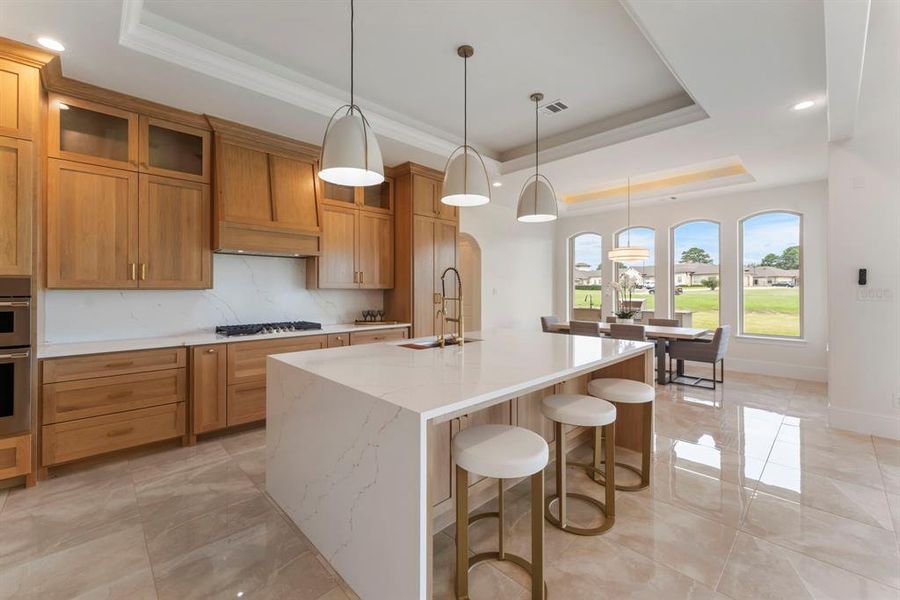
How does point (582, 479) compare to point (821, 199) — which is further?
point (821, 199)

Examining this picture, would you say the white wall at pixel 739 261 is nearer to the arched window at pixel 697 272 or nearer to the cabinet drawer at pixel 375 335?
the arched window at pixel 697 272

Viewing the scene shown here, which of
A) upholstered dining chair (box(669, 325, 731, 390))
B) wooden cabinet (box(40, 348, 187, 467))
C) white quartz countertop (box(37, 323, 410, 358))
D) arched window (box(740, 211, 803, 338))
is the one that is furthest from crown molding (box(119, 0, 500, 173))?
arched window (box(740, 211, 803, 338))

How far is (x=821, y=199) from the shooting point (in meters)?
5.40

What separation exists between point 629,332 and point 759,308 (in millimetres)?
2707

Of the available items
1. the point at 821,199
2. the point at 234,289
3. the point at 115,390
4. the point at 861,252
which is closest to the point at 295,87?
the point at 234,289

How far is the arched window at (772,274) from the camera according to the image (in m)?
5.74

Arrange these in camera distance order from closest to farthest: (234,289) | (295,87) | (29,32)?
(29,32) → (295,87) → (234,289)

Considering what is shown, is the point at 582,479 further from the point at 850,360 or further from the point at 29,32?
the point at 29,32

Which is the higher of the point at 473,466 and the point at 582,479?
the point at 473,466

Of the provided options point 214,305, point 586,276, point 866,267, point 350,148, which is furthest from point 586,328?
point 214,305

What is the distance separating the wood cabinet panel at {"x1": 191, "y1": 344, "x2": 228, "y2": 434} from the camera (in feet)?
10.3

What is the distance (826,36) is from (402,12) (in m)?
2.35

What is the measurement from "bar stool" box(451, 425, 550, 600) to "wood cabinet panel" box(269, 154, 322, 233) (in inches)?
116

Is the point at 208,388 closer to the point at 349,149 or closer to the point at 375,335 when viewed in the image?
the point at 375,335
